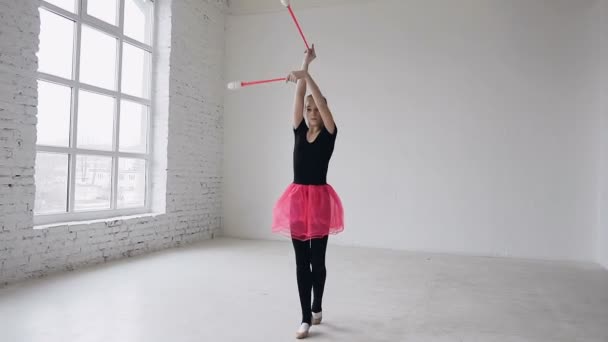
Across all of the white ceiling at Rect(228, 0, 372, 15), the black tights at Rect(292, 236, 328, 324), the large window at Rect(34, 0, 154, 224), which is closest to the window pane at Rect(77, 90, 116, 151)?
the large window at Rect(34, 0, 154, 224)

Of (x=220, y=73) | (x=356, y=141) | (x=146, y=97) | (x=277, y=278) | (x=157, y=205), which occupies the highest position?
(x=220, y=73)

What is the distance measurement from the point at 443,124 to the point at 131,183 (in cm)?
357

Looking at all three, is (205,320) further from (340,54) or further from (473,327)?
(340,54)

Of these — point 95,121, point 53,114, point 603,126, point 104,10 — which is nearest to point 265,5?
point 104,10

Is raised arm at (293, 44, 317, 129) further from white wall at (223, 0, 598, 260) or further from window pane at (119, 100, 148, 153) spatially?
white wall at (223, 0, 598, 260)

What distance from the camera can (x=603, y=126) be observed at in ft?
15.9

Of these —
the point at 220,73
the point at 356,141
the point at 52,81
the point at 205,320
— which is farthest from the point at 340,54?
the point at 205,320

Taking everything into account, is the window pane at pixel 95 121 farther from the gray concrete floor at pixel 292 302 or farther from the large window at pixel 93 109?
the gray concrete floor at pixel 292 302

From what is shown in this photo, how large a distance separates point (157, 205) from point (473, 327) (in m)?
3.69

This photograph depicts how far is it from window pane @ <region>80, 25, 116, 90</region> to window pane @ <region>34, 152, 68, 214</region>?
2.62 ft

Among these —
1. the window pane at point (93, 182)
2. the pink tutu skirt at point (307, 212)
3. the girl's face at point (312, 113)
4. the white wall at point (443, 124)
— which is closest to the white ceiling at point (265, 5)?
the white wall at point (443, 124)

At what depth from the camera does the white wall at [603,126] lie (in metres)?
4.69

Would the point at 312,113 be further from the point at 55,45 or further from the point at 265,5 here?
the point at 265,5

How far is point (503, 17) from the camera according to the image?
5293 millimetres
